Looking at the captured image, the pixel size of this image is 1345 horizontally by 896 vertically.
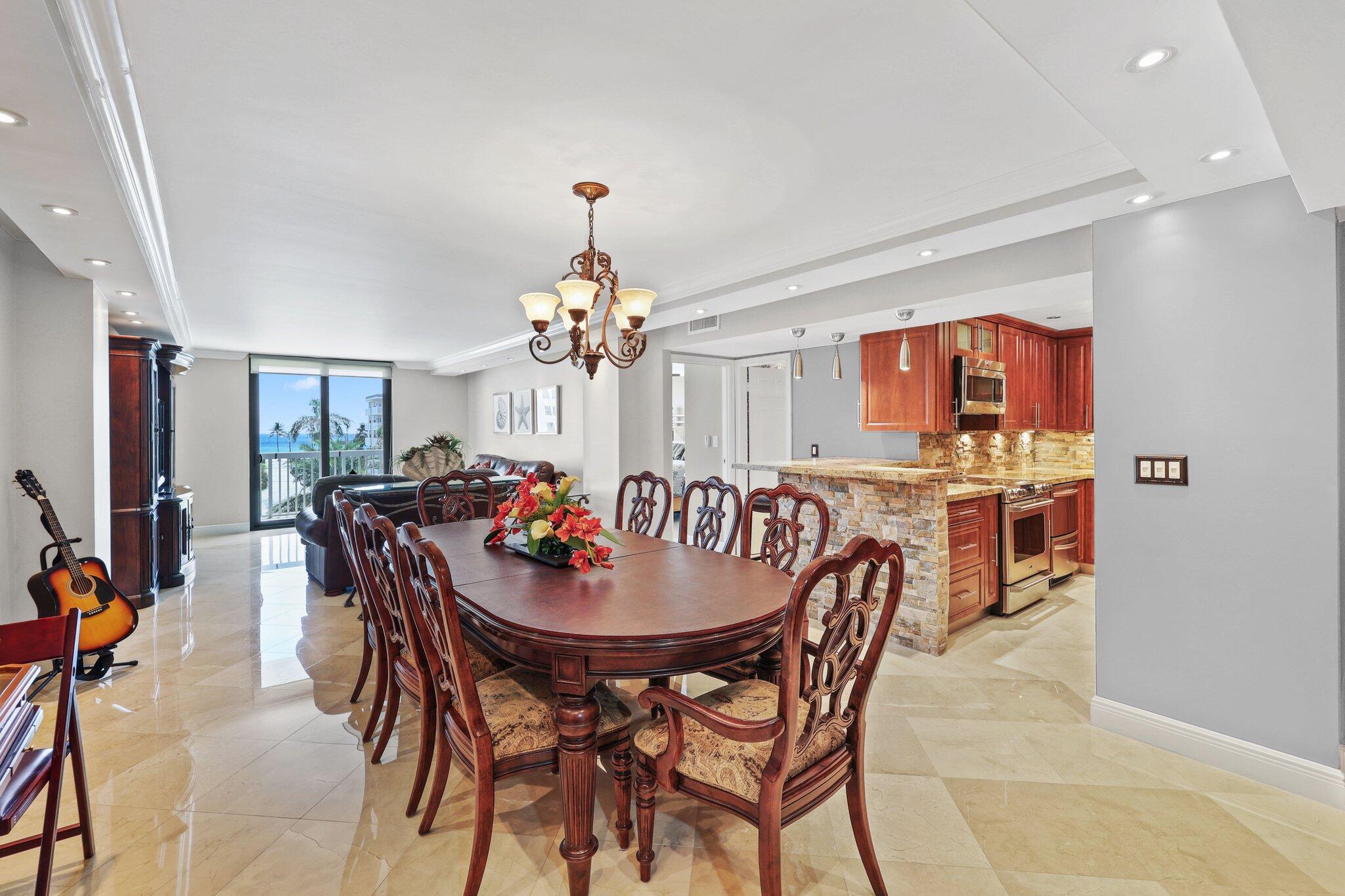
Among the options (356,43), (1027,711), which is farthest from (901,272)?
(356,43)

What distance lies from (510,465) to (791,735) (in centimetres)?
685

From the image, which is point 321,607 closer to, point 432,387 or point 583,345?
point 583,345

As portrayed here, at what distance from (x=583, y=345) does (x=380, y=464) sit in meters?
7.30

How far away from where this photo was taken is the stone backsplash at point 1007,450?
17.3 feet

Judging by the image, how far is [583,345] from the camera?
314 cm

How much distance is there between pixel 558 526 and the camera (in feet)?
7.88

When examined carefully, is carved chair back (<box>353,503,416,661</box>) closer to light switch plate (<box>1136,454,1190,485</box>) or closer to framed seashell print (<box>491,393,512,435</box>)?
light switch plate (<box>1136,454,1190,485</box>)

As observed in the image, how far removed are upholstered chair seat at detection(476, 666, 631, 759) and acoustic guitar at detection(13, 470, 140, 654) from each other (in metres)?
2.58

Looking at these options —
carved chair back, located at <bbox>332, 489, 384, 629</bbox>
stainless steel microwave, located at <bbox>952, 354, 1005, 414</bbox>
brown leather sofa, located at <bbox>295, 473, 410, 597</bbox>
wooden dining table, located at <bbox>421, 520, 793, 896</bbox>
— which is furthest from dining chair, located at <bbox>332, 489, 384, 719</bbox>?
stainless steel microwave, located at <bbox>952, 354, 1005, 414</bbox>

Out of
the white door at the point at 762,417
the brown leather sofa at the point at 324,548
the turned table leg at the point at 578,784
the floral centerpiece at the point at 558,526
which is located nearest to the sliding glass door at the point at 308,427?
the brown leather sofa at the point at 324,548

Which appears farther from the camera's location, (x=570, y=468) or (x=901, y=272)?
(x=570, y=468)

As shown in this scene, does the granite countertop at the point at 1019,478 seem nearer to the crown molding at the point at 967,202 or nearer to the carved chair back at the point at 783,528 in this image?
the carved chair back at the point at 783,528

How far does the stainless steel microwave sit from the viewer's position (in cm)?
475

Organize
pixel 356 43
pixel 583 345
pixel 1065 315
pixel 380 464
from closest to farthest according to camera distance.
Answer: pixel 356 43 → pixel 583 345 → pixel 1065 315 → pixel 380 464
